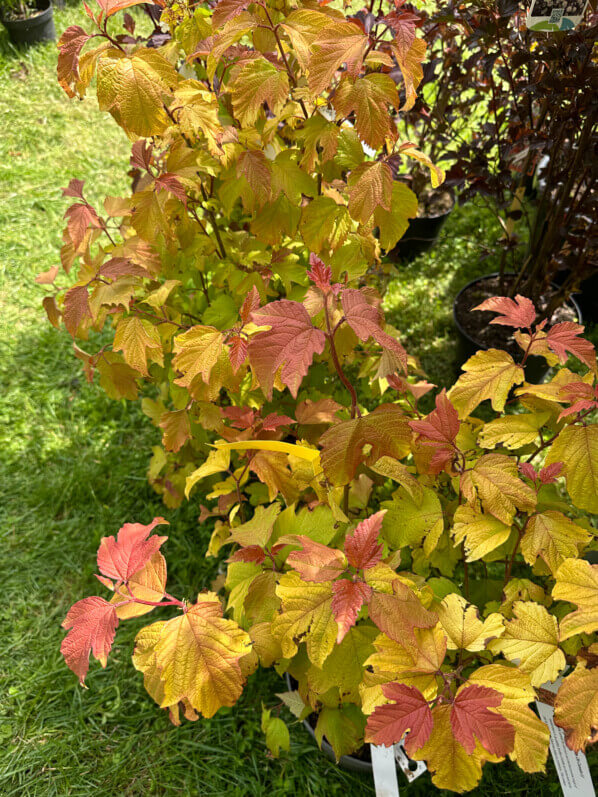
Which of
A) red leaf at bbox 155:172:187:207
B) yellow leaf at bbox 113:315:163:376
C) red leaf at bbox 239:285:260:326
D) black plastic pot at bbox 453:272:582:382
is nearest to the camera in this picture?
red leaf at bbox 239:285:260:326

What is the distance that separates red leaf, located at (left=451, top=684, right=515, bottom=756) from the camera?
809 millimetres

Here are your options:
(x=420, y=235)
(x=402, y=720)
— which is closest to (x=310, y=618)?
(x=402, y=720)

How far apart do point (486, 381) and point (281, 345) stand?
0.49m

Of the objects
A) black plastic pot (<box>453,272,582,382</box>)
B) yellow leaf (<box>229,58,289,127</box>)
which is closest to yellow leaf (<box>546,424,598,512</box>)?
yellow leaf (<box>229,58,289,127</box>)

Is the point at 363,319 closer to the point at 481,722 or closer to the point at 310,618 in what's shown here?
the point at 310,618

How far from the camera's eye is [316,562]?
0.99 m

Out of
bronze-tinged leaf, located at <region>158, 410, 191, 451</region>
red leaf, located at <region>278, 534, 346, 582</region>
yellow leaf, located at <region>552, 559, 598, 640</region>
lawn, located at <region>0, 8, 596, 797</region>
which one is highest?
yellow leaf, located at <region>552, 559, 598, 640</region>

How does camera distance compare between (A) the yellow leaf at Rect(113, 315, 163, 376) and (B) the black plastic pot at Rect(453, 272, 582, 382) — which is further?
(B) the black plastic pot at Rect(453, 272, 582, 382)

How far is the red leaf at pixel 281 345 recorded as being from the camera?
896 millimetres

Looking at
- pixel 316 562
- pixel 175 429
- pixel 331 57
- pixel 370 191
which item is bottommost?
pixel 175 429

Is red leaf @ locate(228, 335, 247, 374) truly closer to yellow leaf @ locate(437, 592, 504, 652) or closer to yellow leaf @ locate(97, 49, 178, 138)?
yellow leaf @ locate(97, 49, 178, 138)

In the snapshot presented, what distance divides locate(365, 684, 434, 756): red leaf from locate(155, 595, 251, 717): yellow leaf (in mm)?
229

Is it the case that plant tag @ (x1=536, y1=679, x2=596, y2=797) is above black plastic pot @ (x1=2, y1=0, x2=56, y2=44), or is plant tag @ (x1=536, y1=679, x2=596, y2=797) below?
below

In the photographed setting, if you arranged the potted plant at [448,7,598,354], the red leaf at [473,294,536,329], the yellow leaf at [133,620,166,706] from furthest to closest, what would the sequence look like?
the potted plant at [448,7,598,354], the red leaf at [473,294,536,329], the yellow leaf at [133,620,166,706]
